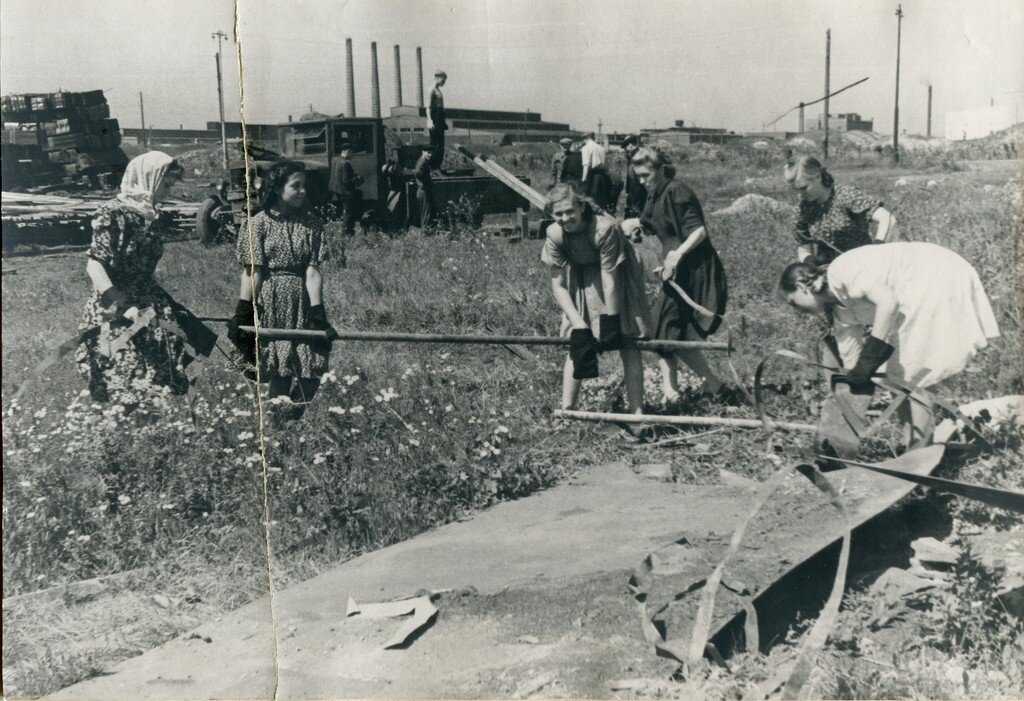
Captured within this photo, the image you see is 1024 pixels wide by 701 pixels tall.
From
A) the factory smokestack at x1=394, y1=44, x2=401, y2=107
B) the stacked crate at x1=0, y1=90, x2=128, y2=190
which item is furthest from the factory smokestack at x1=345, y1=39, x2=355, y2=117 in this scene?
the stacked crate at x1=0, y1=90, x2=128, y2=190

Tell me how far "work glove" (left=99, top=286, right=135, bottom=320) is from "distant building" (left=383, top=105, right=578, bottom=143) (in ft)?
5.16

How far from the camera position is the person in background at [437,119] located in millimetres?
4543

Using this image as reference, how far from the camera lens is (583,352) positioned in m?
4.46

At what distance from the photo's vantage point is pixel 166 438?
15.6ft

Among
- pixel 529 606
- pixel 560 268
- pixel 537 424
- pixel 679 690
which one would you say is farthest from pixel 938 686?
pixel 560 268

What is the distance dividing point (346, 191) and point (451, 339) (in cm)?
102

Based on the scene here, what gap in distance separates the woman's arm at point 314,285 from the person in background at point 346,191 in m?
0.29

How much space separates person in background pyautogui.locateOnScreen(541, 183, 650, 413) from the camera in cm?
443

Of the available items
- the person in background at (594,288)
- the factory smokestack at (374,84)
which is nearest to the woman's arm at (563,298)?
the person in background at (594,288)

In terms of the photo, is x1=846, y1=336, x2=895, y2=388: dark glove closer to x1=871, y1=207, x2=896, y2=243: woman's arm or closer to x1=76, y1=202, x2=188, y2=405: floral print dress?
x1=871, y1=207, x2=896, y2=243: woman's arm

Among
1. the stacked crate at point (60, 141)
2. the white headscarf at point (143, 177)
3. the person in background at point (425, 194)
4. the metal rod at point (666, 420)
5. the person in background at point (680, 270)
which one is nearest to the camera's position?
the metal rod at point (666, 420)

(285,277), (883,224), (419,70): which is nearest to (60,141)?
(285,277)

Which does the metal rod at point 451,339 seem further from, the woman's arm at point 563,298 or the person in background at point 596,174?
the person in background at point 596,174

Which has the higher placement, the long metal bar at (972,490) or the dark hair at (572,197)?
the dark hair at (572,197)
